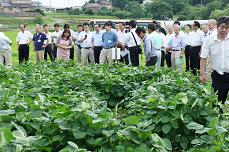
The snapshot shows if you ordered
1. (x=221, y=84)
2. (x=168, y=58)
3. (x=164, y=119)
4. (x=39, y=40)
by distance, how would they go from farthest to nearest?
(x=39, y=40), (x=168, y=58), (x=221, y=84), (x=164, y=119)

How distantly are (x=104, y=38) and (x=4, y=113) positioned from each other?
336 inches

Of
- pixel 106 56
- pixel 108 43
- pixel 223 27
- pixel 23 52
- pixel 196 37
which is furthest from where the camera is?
pixel 23 52

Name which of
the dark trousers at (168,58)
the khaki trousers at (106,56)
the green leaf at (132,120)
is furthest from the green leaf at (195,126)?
the dark trousers at (168,58)

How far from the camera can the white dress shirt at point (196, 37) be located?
36.1 ft

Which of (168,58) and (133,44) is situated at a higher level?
(133,44)

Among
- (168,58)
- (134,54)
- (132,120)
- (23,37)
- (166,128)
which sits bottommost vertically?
(168,58)

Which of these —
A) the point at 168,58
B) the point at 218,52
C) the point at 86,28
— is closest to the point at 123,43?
the point at 168,58

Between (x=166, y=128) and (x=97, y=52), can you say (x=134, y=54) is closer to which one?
(x=97, y=52)

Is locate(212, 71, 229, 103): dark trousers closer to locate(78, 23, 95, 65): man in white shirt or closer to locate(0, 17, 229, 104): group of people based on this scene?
locate(0, 17, 229, 104): group of people

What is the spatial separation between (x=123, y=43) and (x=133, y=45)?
533 mm

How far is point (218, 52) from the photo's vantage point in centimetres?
565

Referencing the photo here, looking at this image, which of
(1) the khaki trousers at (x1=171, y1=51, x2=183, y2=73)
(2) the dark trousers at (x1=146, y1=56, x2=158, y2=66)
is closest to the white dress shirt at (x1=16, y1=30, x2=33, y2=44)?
(1) the khaki trousers at (x1=171, y1=51, x2=183, y2=73)

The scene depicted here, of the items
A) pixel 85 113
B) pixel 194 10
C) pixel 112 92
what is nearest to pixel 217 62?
pixel 112 92

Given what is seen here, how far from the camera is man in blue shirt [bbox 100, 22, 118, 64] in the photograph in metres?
11.7
